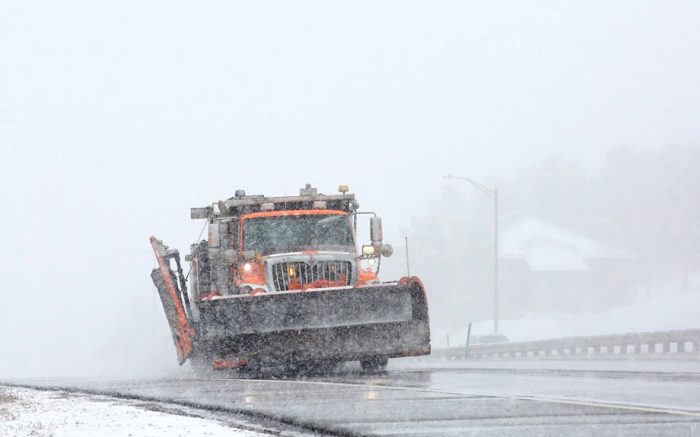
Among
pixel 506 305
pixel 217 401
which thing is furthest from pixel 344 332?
pixel 506 305

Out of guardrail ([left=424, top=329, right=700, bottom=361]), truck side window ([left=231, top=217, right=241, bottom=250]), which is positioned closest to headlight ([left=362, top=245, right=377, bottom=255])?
truck side window ([left=231, top=217, right=241, bottom=250])

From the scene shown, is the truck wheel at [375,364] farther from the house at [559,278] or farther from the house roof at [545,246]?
the house roof at [545,246]

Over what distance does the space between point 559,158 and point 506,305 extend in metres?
24.5

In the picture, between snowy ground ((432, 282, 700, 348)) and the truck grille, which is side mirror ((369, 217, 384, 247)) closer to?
the truck grille

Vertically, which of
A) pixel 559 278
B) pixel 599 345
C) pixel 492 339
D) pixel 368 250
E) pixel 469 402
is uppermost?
pixel 559 278

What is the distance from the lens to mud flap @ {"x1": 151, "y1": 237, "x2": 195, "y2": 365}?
1716 cm

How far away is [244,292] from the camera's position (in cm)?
1570

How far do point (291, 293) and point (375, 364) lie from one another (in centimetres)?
193

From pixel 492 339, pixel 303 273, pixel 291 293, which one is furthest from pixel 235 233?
pixel 492 339

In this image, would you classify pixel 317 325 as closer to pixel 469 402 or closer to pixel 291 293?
pixel 291 293

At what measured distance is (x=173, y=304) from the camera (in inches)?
713

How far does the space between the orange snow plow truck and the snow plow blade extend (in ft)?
0.05

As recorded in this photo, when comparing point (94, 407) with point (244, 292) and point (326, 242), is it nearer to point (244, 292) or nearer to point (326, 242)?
point (244, 292)

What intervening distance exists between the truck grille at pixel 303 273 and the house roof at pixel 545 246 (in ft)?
207
